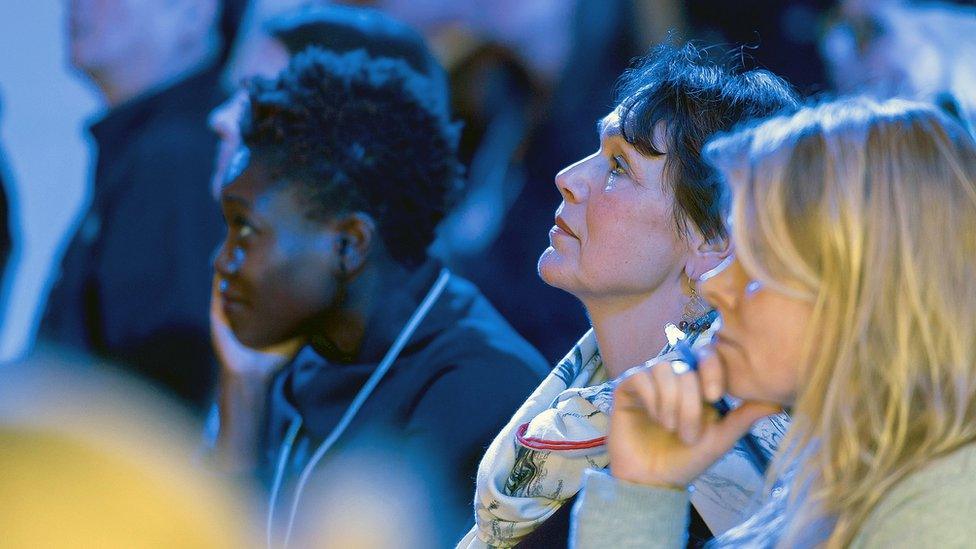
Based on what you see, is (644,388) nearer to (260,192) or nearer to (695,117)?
(695,117)

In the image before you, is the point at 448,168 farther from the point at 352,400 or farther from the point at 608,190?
the point at 608,190

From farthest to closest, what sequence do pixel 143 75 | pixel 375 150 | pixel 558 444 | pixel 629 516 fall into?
1. pixel 143 75
2. pixel 375 150
3. pixel 558 444
4. pixel 629 516

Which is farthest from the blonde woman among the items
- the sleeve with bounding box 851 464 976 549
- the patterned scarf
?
the patterned scarf

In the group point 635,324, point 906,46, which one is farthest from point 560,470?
point 906,46

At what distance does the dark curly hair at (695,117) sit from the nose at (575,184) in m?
0.09

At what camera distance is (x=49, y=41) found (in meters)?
2.35

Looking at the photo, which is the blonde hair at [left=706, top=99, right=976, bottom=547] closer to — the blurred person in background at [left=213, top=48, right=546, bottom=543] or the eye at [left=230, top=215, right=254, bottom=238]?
the blurred person in background at [left=213, top=48, right=546, bottom=543]

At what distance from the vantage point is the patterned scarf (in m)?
1.11

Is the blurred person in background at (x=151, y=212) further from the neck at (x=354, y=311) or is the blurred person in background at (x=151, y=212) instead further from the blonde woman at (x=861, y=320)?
the blonde woman at (x=861, y=320)

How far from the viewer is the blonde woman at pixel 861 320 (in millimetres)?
806

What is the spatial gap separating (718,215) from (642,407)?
46 cm

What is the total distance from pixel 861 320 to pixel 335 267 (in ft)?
4.71

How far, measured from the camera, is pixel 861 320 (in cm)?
81

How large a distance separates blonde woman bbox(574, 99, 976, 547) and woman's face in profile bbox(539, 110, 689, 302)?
472 millimetres
